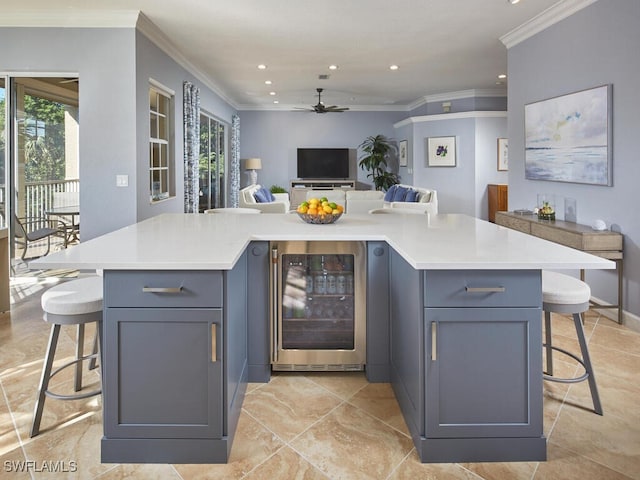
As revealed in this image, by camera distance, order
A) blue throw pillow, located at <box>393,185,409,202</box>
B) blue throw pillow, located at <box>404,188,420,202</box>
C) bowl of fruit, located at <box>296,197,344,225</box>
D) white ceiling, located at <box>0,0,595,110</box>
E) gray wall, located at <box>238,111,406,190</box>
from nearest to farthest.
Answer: bowl of fruit, located at <box>296,197,344,225</box> → white ceiling, located at <box>0,0,595,110</box> → blue throw pillow, located at <box>404,188,420,202</box> → blue throw pillow, located at <box>393,185,409,202</box> → gray wall, located at <box>238,111,406,190</box>

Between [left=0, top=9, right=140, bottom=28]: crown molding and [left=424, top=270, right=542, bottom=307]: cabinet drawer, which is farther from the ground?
[left=0, top=9, right=140, bottom=28]: crown molding

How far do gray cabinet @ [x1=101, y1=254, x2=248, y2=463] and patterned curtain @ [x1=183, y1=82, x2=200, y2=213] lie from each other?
496 centimetres

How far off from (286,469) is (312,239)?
1.03 meters

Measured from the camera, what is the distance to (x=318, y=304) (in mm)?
2666

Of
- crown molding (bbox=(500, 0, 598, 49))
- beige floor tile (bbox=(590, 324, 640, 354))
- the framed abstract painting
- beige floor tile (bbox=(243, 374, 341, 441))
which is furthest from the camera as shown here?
crown molding (bbox=(500, 0, 598, 49))

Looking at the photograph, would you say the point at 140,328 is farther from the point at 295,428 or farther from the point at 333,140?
the point at 333,140

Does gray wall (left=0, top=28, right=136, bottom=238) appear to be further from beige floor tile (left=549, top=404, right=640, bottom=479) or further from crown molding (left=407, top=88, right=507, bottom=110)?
crown molding (left=407, top=88, right=507, bottom=110)

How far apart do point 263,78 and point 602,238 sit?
582 centimetres

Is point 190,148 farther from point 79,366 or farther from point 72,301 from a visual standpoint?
point 72,301

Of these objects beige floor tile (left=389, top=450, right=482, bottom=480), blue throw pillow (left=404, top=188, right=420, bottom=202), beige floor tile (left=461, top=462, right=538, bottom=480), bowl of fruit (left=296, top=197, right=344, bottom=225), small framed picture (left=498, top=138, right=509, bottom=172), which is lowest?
beige floor tile (left=389, top=450, right=482, bottom=480)

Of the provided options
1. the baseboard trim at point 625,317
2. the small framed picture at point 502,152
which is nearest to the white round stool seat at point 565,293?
the baseboard trim at point 625,317

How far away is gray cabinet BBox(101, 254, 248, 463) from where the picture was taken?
6.01ft

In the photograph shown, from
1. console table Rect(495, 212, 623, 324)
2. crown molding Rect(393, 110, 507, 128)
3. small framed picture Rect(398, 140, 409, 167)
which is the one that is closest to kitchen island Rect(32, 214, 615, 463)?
console table Rect(495, 212, 623, 324)

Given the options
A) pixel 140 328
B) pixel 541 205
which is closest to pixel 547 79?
pixel 541 205
